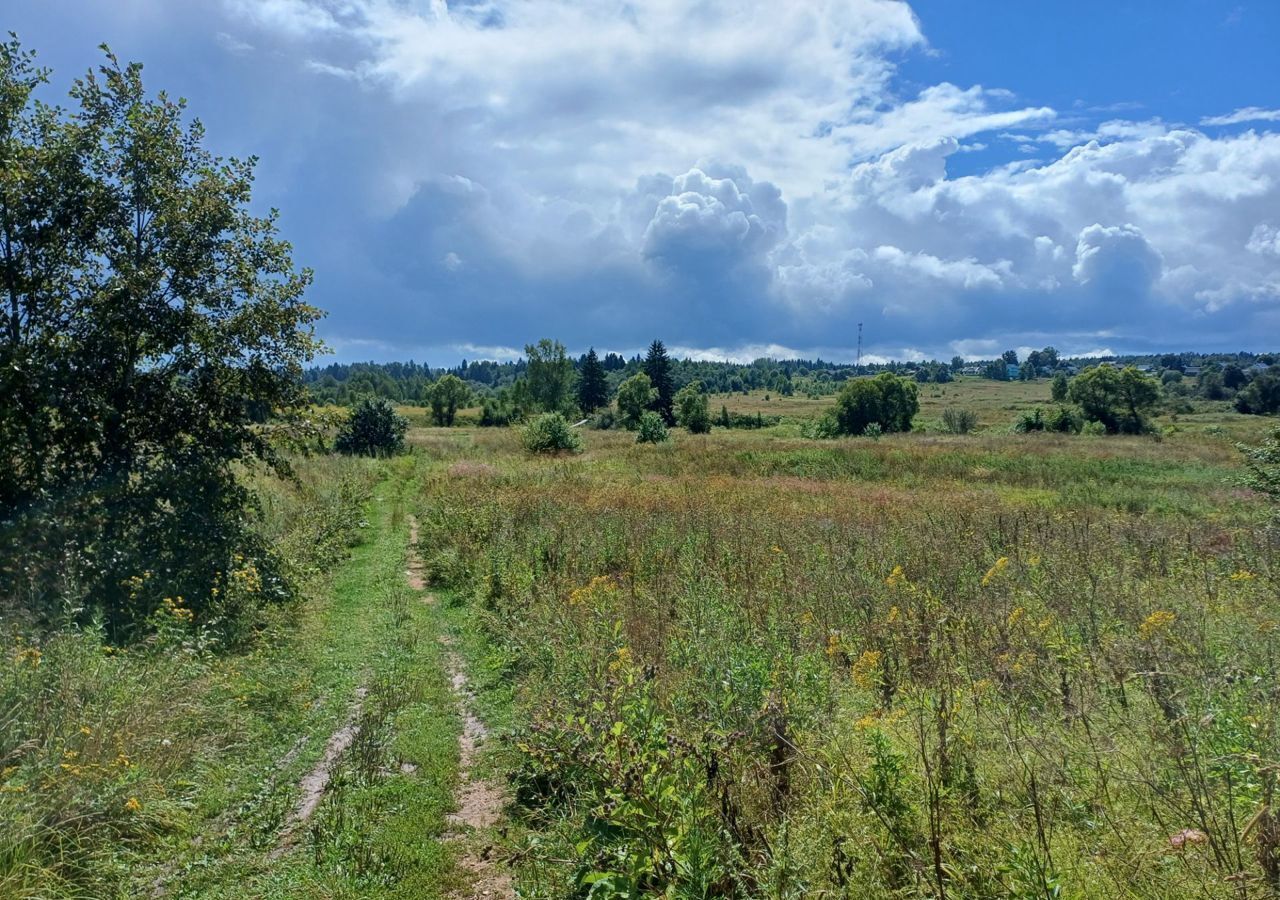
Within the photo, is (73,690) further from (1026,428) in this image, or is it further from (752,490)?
(1026,428)

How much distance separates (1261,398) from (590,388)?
83171 millimetres

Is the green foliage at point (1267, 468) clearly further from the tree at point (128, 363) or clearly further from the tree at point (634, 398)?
the tree at point (634, 398)

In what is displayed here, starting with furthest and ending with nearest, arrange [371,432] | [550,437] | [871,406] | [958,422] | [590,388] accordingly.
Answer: [590,388]
[958,422]
[871,406]
[371,432]
[550,437]

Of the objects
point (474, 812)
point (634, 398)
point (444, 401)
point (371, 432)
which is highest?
point (444, 401)

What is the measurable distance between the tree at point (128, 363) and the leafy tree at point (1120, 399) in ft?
221

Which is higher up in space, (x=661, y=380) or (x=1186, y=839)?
(x=661, y=380)

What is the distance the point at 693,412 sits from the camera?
221 ft

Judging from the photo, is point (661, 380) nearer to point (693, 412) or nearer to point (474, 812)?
point (693, 412)

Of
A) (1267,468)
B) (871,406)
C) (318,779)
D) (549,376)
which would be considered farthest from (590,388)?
(318,779)

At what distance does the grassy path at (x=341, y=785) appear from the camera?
430cm

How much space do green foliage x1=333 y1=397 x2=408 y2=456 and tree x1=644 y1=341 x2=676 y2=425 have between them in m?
39.7

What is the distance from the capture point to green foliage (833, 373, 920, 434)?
215ft

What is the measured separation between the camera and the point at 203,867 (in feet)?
14.3

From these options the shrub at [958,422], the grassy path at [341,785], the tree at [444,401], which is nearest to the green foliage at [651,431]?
the shrub at [958,422]
